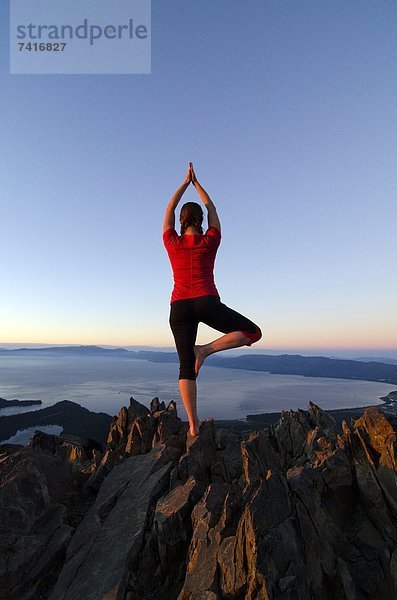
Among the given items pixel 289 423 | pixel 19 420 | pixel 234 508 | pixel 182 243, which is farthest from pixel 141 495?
pixel 19 420

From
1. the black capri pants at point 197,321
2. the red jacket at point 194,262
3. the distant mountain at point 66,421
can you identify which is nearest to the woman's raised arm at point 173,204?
the red jacket at point 194,262

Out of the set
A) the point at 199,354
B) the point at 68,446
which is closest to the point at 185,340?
the point at 199,354

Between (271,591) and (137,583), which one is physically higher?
(271,591)

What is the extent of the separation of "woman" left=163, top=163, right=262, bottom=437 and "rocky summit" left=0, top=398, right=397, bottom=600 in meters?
3.26

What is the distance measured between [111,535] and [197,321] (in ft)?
18.9

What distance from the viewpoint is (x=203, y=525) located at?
805 centimetres

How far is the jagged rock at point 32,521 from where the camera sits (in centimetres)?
752

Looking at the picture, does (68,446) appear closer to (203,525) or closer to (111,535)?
(111,535)

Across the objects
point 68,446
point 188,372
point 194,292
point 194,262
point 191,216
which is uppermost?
point 191,216

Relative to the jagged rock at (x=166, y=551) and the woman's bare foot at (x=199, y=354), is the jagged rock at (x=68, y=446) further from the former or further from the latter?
the woman's bare foot at (x=199, y=354)

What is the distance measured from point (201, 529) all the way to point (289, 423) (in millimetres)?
23370

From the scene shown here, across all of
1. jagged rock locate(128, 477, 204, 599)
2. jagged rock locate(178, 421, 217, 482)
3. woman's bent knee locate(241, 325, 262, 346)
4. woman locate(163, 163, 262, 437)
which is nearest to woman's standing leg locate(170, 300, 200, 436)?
woman locate(163, 163, 262, 437)

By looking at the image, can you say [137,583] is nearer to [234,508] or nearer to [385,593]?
[234,508]

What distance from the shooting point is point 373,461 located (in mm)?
11289
